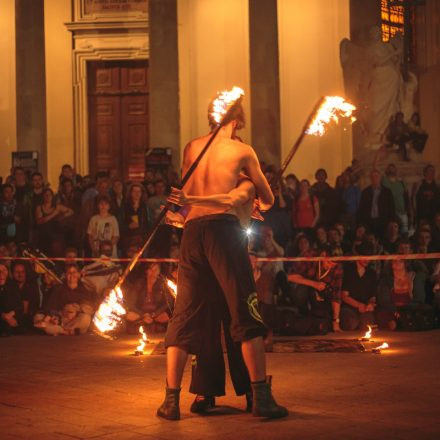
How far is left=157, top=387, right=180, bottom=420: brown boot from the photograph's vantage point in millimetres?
6867

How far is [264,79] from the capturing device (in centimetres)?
2220

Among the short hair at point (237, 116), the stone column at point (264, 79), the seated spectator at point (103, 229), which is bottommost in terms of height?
the seated spectator at point (103, 229)

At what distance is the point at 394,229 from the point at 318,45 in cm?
1149

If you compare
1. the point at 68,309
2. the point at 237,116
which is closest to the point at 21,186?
the point at 68,309

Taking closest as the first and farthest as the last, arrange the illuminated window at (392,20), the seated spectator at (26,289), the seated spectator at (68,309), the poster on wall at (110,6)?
the seated spectator at (68,309) < the seated spectator at (26,289) < the poster on wall at (110,6) < the illuminated window at (392,20)

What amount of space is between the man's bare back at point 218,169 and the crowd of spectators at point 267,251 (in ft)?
18.5

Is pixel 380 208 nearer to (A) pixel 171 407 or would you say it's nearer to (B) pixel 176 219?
(B) pixel 176 219

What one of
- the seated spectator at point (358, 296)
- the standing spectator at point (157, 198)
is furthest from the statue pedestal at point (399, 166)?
the seated spectator at point (358, 296)

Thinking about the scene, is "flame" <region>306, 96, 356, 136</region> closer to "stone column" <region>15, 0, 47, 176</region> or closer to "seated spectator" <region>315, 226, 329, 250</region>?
"seated spectator" <region>315, 226, 329, 250</region>

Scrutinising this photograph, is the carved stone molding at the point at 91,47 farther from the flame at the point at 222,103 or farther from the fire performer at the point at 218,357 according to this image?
the fire performer at the point at 218,357

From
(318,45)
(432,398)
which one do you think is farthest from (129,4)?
(432,398)

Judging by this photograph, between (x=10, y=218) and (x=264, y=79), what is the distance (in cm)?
777

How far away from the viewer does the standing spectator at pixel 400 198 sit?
1678 cm

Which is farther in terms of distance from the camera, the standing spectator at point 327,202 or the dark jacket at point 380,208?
the standing spectator at point 327,202
